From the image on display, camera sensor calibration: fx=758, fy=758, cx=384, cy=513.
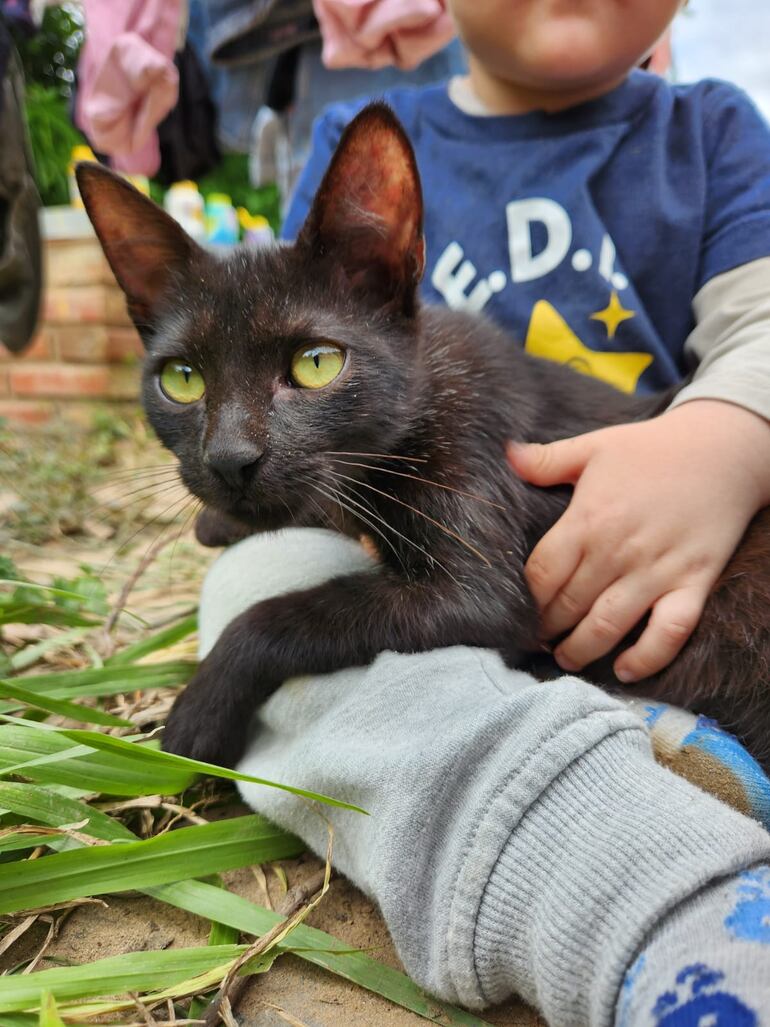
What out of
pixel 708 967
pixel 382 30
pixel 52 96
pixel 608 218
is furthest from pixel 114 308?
pixel 708 967

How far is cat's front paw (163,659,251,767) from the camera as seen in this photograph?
923mm

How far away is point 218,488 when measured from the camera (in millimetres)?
921

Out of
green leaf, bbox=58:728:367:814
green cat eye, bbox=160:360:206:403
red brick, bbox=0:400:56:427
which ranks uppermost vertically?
green cat eye, bbox=160:360:206:403

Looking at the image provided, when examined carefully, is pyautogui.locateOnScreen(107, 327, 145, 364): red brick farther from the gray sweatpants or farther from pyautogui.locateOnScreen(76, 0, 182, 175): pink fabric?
the gray sweatpants

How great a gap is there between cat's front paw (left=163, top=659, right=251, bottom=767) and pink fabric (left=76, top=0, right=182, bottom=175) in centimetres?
226

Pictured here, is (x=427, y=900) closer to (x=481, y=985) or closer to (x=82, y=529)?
(x=481, y=985)

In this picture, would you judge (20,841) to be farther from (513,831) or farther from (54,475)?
(54,475)

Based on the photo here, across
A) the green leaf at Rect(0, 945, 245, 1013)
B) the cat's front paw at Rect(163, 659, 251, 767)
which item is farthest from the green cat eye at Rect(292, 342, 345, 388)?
the green leaf at Rect(0, 945, 245, 1013)

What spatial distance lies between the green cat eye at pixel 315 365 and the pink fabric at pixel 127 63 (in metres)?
2.01

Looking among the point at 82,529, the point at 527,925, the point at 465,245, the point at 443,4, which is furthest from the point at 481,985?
the point at 443,4

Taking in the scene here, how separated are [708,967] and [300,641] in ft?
1.71

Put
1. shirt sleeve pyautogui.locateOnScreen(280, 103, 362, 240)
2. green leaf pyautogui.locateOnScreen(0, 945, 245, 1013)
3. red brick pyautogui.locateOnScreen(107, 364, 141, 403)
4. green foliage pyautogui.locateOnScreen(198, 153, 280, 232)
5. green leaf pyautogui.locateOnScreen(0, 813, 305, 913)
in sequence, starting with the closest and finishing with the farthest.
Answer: green leaf pyautogui.locateOnScreen(0, 945, 245, 1013) → green leaf pyautogui.locateOnScreen(0, 813, 305, 913) → shirt sleeve pyautogui.locateOnScreen(280, 103, 362, 240) → red brick pyautogui.locateOnScreen(107, 364, 141, 403) → green foliage pyautogui.locateOnScreen(198, 153, 280, 232)

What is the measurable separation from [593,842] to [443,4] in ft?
7.12

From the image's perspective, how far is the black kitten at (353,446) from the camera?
917mm
